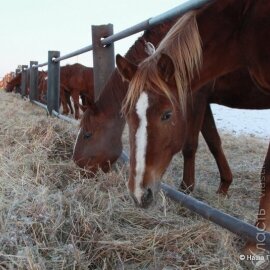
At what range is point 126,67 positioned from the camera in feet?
7.39

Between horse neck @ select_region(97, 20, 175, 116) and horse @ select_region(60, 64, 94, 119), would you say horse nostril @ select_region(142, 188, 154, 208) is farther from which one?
horse @ select_region(60, 64, 94, 119)

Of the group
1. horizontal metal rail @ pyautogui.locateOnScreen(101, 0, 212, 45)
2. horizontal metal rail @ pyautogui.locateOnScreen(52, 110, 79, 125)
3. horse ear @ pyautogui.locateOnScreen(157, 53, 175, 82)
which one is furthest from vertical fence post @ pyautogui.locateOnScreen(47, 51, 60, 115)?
horse ear @ pyautogui.locateOnScreen(157, 53, 175, 82)

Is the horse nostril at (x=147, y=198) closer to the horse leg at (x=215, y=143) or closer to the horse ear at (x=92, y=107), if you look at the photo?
the horse ear at (x=92, y=107)

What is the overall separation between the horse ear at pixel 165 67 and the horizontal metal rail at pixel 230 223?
2.46 ft

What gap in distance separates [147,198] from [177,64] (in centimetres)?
78

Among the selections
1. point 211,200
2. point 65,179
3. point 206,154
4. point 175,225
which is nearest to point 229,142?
point 206,154

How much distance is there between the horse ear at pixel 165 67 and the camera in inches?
81.7

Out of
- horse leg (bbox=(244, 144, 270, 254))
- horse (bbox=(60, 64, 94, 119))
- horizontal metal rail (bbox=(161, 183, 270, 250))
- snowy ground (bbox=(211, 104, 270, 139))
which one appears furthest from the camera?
horse (bbox=(60, 64, 94, 119))

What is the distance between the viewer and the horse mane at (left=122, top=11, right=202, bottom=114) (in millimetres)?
2107

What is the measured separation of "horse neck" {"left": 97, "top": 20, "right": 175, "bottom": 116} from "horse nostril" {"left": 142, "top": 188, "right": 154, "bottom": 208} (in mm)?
1585

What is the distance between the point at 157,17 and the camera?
2812mm

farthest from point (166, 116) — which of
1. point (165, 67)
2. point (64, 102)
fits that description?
point (64, 102)

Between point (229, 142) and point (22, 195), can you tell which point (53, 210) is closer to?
point (22, 195)

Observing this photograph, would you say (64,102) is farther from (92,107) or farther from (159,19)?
(159,19)
